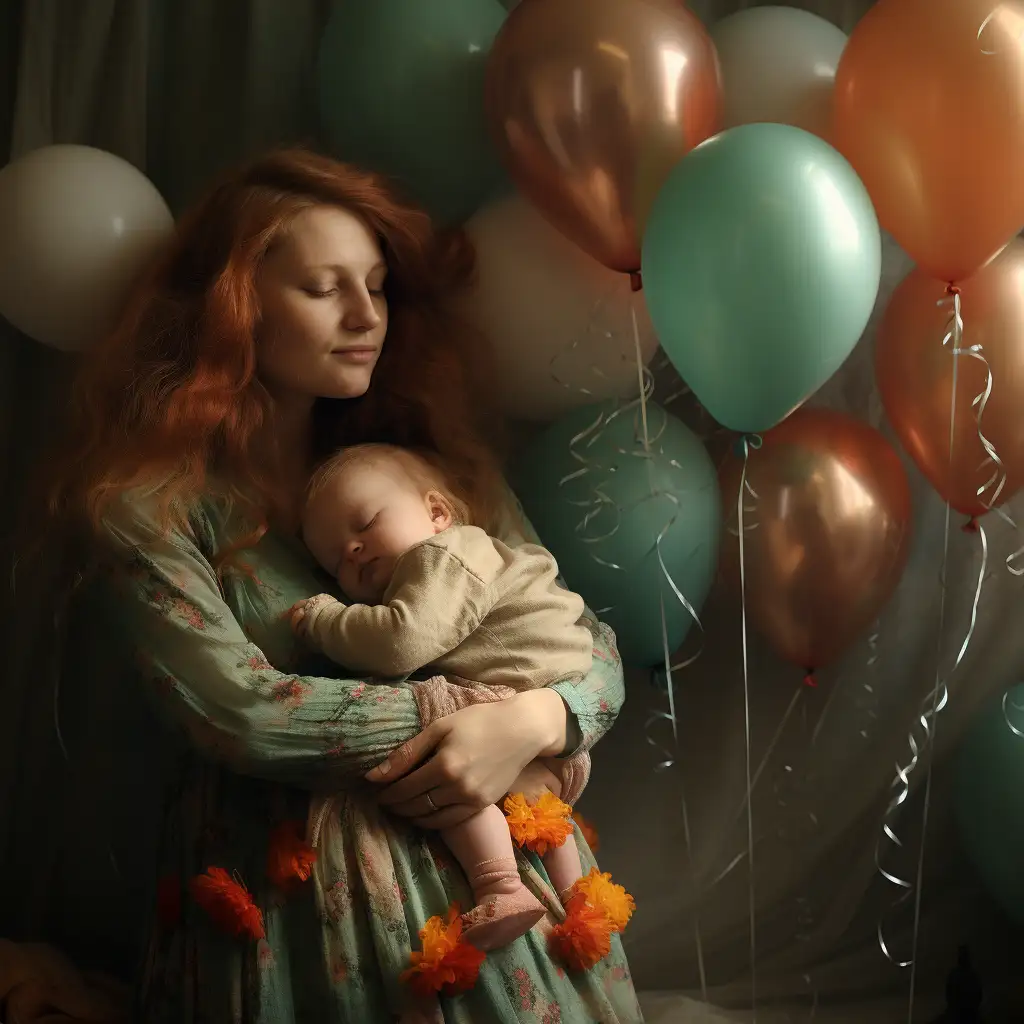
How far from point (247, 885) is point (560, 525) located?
2.05ft

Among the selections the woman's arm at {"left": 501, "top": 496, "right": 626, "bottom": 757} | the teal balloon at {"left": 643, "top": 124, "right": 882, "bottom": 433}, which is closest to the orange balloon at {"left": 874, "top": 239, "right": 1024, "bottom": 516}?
the teal balloon at {"left": 643, "top": 124, "right": 882, "bottom": 433}

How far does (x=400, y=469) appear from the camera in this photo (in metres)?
1.50

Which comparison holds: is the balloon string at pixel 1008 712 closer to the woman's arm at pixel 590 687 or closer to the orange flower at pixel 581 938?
the woman's arm at pixel 590 687

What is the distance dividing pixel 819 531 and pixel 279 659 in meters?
0.71

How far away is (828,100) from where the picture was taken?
1.55 m

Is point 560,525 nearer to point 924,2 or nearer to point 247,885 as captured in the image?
point 247,885

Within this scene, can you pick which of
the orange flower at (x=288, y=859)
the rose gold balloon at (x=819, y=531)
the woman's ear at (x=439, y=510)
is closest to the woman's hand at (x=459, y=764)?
the orange flower at (x=288, y=859)

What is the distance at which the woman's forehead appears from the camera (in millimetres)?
1483

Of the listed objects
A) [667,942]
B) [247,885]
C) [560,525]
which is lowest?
[667,942]

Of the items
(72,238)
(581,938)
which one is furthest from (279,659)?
(72,238)

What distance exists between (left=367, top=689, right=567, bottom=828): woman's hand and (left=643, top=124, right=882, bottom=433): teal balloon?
0.45 m

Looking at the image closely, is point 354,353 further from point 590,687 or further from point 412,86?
point 590,687

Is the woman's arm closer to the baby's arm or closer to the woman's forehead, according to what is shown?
the baby's arm

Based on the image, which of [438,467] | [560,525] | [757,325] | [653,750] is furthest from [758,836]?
[757,325]
